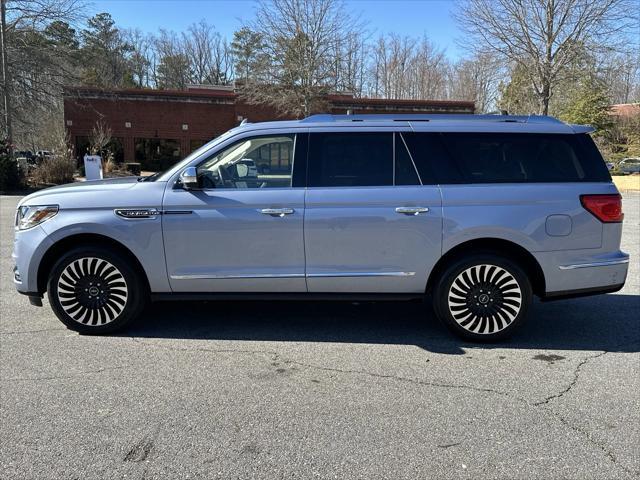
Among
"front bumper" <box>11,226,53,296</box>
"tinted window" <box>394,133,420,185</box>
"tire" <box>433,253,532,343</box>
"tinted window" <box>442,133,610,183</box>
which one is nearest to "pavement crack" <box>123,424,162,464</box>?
"front bumper" <box>11,226,53,296</box>

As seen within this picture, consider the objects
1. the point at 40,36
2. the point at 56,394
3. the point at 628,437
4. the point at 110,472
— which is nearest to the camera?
the point at 110,472

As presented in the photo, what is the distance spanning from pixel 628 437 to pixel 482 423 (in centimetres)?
85

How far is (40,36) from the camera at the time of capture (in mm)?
25484

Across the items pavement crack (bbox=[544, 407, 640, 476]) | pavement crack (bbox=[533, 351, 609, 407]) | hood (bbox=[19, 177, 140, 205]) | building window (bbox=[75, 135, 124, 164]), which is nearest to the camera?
pavement crack (bbox=[544, 407, 640, 476])

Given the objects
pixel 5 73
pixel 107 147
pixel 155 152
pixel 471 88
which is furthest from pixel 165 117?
pixel 471 88

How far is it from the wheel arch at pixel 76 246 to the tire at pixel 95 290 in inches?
2.0

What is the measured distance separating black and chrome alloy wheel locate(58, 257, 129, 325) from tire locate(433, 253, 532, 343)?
288 cm

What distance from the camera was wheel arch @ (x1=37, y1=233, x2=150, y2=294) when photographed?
4.67 m

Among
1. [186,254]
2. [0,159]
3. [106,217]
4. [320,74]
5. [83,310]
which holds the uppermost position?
[320,74]

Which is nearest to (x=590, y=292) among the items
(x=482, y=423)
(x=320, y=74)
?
(x=482, y=423)

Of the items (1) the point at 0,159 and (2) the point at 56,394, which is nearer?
(2) the point at 56,394

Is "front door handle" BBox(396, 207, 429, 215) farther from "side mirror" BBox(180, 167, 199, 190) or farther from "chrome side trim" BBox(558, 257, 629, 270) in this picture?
"side mirror" BBox(180, 167, 199, 190)

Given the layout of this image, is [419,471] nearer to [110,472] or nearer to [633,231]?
[110,472]

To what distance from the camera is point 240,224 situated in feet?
14.8
